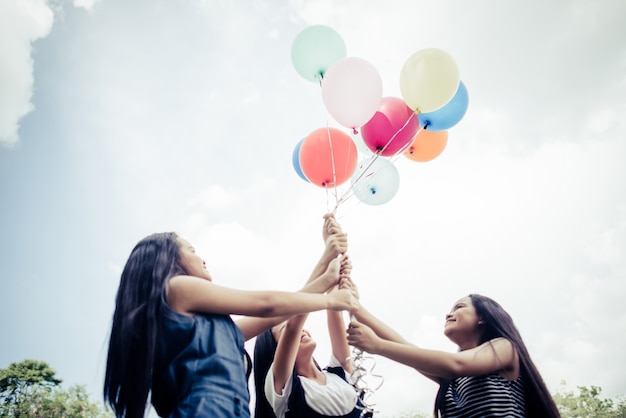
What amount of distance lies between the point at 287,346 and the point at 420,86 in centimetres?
224

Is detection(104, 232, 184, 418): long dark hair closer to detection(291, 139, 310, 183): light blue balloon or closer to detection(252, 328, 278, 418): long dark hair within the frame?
detection(252, 328, 278, 418): long dark hair

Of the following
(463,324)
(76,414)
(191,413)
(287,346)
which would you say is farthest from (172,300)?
(76,414)

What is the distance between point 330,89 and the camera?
3.06m

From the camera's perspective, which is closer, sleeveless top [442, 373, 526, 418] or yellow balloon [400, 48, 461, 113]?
sleeveless top [442, 373, 526, 418]

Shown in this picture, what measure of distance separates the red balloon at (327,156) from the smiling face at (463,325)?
1422mm

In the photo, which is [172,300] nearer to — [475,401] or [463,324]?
[475,401]

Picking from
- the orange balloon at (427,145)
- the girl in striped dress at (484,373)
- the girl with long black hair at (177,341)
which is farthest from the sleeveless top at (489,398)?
the orange balloon at (427,145)

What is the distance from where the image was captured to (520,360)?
194 centimetres

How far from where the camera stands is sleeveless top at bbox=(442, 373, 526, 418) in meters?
1.78

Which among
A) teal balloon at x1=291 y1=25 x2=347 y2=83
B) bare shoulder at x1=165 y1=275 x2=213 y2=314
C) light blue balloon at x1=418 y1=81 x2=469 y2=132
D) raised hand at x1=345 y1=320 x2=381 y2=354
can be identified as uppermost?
teal balloon at x1=291 y1=25 x2=347 y2=83

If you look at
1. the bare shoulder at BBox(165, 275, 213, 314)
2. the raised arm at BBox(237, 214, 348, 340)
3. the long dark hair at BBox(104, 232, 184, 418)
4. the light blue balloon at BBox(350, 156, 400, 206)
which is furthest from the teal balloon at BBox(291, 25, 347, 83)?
the bare shoulder at BBox(165, 275, 213, 314)

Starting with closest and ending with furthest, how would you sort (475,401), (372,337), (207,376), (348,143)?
1. (207,376)
2. (475,401)
3. (372,337)
4. (348,143)

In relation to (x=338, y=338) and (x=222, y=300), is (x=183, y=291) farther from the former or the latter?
(x=338, y=338)

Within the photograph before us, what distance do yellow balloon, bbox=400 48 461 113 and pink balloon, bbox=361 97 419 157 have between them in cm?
17
